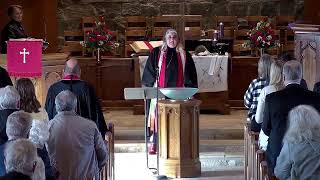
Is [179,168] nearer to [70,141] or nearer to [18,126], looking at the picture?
[70,141]

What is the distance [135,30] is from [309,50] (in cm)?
540

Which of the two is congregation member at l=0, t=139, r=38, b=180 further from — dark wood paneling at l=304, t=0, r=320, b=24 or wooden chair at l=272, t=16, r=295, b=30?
dark wood paneling at l=304, t=0, r=320, b=24

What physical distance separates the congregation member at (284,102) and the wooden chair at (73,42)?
808cm

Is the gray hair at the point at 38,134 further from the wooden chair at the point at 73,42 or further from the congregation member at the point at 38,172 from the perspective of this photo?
the wooden chair at the point at 73,42

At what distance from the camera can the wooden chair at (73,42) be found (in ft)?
43.9

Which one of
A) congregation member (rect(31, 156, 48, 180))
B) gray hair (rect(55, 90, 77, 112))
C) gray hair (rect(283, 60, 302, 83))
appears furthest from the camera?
gray hair (rect(283, 60, 302, 83))

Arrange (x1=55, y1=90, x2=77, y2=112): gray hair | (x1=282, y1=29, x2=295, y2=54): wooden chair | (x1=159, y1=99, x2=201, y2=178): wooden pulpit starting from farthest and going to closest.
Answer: (x1=282, y1=29, x2=295, y2=54): wooden chair → (x1=159, y1=99, x2=201, y2=178): wooden pulpit → (x1=55, y1=90, x2=77, y2=112): gray hair

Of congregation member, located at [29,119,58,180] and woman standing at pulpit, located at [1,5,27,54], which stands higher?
woman standing at pulpit, located at [1,5,27,54]

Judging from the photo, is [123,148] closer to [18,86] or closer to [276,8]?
[18,86]

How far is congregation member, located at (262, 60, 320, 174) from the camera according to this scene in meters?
5.45

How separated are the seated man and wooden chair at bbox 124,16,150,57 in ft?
25.0

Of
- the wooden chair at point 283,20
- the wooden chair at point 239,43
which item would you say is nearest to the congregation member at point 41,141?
the wooden chair at point 239,43

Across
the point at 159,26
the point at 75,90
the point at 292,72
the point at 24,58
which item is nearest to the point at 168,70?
the point at 24,58

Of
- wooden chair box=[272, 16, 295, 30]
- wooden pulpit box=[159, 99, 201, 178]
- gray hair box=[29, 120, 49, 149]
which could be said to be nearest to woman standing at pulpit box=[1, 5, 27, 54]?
wooden pulpit box=[159, 99, 201, 178]
